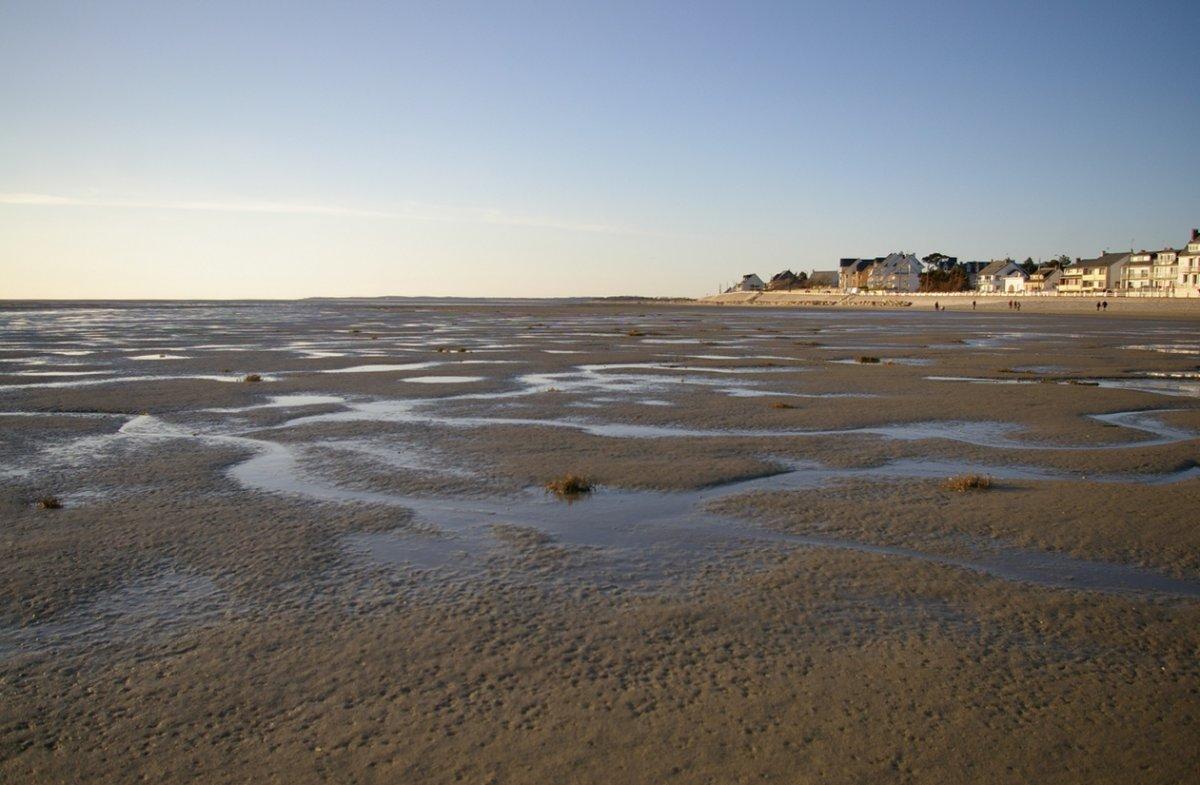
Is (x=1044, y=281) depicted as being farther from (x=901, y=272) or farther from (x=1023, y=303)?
(x=1023, y=303)

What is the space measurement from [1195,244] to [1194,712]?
144551 mm

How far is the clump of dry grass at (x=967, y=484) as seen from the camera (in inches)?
463

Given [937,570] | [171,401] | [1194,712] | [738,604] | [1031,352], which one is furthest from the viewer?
[1031,352]

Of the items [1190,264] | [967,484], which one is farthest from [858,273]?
[967,484]

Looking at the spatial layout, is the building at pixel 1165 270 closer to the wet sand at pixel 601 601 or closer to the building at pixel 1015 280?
the building at pixel 1015 280

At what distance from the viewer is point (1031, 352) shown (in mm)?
37562

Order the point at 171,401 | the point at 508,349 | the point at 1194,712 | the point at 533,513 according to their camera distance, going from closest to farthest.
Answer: the point at 1194,712 < the point at 533,513 < the point at 171,401 < the point at 508,349

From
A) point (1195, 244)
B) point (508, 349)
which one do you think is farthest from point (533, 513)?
point (1195, 244)

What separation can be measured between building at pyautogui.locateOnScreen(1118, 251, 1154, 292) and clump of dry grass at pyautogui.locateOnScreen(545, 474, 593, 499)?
153m

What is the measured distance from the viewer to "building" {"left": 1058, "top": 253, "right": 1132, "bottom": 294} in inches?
5875

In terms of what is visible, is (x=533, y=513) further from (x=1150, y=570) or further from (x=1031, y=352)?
(x=1031, y=352)

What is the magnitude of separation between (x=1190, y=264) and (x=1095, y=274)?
29.9 meters

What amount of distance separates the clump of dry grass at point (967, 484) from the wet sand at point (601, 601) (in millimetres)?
377

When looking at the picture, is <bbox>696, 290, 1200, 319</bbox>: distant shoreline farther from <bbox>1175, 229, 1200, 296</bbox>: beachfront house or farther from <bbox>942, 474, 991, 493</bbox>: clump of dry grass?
<bbox>942, 474, 991, 493</bbox>: clump of dry grass
